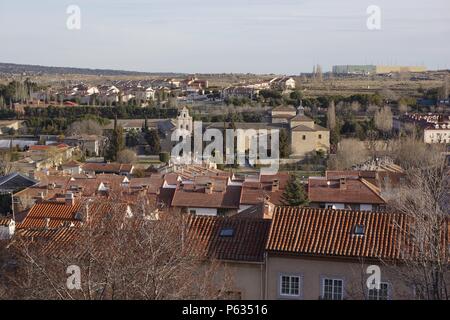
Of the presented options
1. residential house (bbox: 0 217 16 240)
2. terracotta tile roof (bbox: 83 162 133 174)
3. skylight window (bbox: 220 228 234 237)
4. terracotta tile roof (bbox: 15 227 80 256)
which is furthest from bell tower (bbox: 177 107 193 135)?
skylight window (bbox: 220 228 234 237)

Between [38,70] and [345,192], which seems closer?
[345,192]

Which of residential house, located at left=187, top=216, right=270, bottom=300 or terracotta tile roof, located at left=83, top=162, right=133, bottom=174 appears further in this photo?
terracotta tile roof, located at left=83, top=162, right=133, bottom=174

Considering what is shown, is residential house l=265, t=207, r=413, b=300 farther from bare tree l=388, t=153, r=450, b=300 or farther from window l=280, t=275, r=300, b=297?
bare tree l=388, t=153, r=450, b=300

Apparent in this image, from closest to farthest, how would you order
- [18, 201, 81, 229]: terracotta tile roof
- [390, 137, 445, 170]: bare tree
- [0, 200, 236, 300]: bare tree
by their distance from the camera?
[0, 200, 236, 300]: bare tree → [18, 201, 81, 229]: terracotta tile roof → [390, 137, 445, 170]: bare tree

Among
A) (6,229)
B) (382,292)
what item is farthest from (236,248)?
(6,229)

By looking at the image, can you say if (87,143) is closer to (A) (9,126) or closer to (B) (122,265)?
(A) (9,126)

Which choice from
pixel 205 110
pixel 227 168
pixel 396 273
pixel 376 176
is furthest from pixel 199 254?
pixel 205 110
